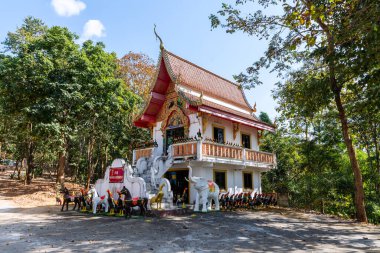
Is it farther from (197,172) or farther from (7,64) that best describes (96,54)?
(197,172)

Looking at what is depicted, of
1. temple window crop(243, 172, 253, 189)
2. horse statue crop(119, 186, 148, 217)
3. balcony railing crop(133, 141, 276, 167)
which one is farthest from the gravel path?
temple window crop(243, 172, 253, 189)

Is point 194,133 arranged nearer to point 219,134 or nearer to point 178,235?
point 219,134

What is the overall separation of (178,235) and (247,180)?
12.8 metres

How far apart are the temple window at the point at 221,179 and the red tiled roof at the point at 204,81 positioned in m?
5.52

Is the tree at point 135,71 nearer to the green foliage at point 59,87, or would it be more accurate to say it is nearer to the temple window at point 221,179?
the green foliage at point 59,87

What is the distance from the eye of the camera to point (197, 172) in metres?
17.3

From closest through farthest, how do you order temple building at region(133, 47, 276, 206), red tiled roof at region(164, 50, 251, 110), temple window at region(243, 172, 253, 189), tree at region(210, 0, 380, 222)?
tree at region(210, 0, 380, 222) → temple building at region(133, 47, 276, 206) → red tiled roof at region(164, 50, 251, 110) → temple window at region(243, 172, 253, 189)

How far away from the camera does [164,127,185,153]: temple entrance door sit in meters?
19.1

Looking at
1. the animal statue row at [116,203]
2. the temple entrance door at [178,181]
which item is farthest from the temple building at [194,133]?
the animal statue row at [116,203]

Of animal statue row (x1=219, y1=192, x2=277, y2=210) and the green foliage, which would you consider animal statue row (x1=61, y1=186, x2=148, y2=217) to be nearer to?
animal statue row (x1=219, y1=192, x2=277, y2=210)

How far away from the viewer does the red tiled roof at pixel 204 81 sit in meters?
19.5

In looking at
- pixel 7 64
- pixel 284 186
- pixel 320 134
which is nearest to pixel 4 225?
pixel 7 64

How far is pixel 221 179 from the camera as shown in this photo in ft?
62.6

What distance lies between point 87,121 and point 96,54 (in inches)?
217
